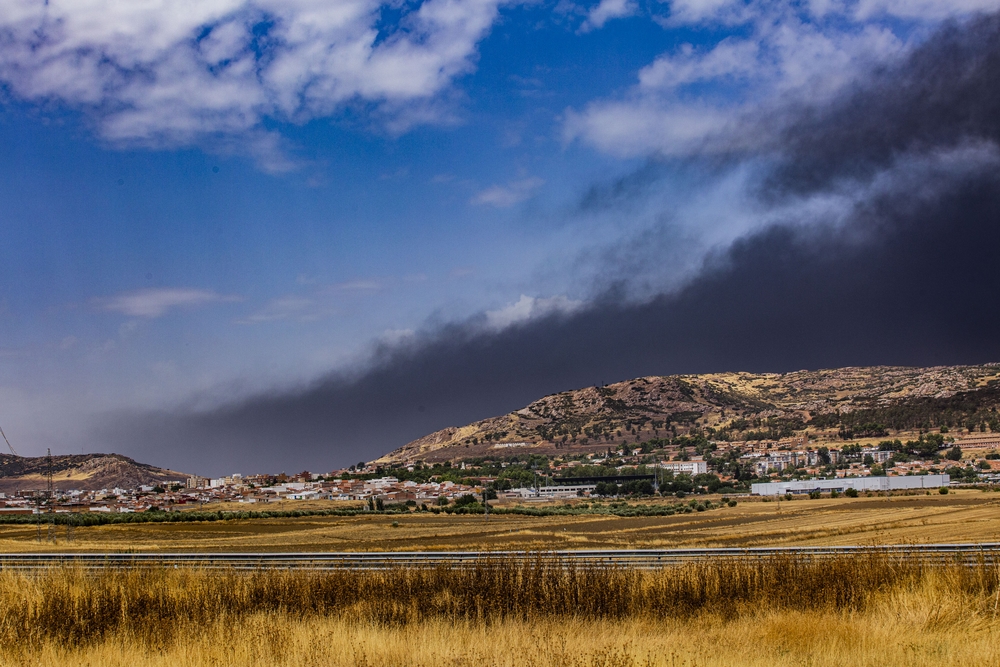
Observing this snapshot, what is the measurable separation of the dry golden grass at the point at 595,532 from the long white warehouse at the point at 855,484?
1858 cm

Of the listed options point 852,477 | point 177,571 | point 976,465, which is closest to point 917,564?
point 177,571

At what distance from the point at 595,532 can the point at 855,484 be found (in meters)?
70.8

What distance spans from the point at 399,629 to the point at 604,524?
6613 cm

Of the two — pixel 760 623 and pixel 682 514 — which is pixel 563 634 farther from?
pixel 682 514

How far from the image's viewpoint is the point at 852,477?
126938 mm

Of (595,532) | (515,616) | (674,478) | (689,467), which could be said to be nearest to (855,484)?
(674,478)

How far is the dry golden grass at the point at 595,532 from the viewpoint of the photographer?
4709 centimetres

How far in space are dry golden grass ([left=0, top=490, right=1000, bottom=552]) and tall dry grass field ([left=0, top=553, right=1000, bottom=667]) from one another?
2433cm

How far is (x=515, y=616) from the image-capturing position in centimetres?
1516

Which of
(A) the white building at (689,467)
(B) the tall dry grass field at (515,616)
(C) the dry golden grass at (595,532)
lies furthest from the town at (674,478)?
(B) the tall dry grass field at (515,616)

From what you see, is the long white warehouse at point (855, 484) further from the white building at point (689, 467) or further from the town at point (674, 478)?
the white building at point (689, 467)

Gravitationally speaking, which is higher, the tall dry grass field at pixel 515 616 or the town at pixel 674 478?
the tall dry grass field at pixel 515 616

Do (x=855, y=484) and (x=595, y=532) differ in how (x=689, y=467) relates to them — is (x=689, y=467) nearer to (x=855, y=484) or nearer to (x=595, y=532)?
(x=855, y=484)

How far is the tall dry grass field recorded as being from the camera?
462 inches
